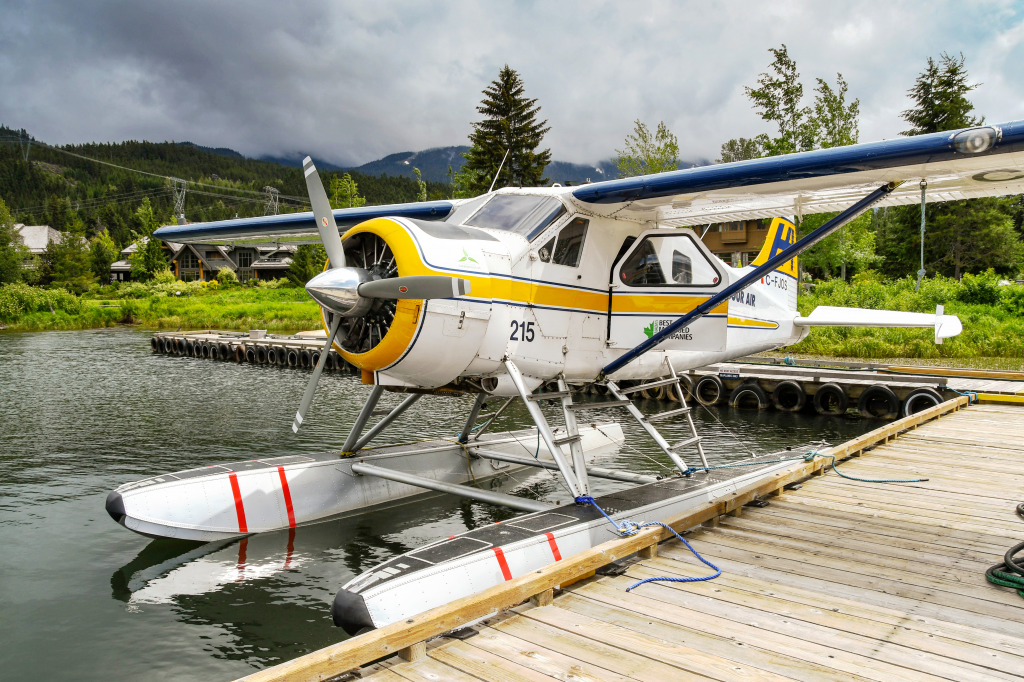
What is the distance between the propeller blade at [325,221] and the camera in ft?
18.5

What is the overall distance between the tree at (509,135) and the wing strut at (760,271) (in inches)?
1438

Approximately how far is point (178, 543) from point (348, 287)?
13.9ft

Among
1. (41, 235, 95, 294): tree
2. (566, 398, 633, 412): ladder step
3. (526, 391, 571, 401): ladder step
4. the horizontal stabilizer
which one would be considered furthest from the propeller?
(41, 235, 95, 294): tree

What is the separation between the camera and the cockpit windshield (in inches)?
250

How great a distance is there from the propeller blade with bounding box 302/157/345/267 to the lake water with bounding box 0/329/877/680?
10.1 ft

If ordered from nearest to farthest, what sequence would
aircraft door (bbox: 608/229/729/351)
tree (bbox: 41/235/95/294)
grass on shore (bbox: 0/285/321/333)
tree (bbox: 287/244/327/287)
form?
aircraft door (bbox: 608/229/729/351), grass on shore (bbox: 0/285/321/333), tree (bbox: 287/244/327/287), tree (bbox: 41/235/95/294)

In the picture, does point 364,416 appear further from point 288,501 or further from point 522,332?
point 522,332

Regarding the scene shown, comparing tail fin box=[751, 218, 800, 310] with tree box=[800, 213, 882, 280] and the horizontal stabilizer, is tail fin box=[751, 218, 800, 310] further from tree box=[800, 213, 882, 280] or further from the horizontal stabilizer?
tree box=[800, 213, 882, 280]

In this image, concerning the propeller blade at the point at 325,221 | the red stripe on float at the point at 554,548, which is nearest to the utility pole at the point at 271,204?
the propeller blade at the point at 325,221

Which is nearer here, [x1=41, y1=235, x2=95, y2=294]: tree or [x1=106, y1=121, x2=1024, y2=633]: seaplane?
[x1=106, y1=121, x2=1024, y2=633]: seaplane

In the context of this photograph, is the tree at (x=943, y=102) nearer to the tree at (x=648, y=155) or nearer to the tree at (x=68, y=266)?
the tree at (x=648, y=155)

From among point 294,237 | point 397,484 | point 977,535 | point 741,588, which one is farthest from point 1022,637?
point 294,237

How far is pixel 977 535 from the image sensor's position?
18.7 ft

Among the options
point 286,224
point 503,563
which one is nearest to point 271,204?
point 286,224
